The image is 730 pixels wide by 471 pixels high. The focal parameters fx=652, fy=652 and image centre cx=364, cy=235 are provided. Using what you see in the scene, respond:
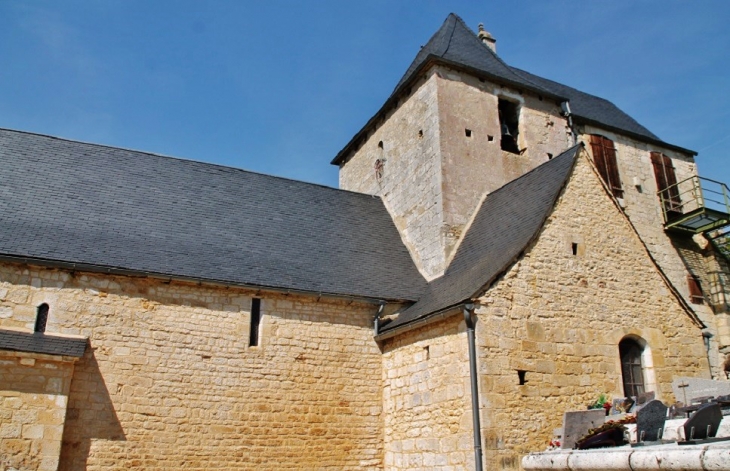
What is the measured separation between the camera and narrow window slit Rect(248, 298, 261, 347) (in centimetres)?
1055

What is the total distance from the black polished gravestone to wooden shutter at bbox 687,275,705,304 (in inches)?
429

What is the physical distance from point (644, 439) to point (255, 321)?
→ 6171 millimetres

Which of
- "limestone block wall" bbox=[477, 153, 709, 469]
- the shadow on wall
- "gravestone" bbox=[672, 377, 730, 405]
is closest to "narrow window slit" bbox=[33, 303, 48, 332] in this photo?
the shadow on wall

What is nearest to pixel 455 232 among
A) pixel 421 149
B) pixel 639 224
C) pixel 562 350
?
pixel 421 149

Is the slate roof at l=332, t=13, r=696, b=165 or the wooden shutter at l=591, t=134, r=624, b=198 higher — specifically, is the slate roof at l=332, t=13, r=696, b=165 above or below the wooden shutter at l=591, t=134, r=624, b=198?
above

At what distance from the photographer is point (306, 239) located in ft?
40.9

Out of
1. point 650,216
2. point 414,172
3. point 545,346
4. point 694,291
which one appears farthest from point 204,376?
point 694,291

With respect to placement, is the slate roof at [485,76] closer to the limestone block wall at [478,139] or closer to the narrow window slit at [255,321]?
the limestone block wall at [478,139]

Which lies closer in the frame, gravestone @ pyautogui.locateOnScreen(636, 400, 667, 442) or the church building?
gravestone @ pyautogui.locateOnScreen(636, 400, 667, 442)

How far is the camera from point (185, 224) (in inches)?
453

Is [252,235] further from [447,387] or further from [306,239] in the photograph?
[447,387]

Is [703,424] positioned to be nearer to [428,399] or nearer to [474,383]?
[474,383]

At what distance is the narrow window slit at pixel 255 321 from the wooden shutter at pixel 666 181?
11.1 m

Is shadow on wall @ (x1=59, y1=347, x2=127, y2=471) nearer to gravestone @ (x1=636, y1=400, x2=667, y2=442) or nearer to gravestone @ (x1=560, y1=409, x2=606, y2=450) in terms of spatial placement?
gravestone @ (x1=560, y1=409, x2=606, y2=450)
